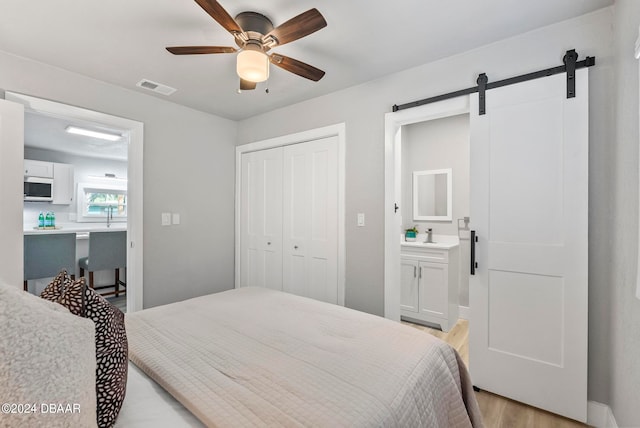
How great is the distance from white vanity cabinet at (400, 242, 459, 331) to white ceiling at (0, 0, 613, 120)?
188cm

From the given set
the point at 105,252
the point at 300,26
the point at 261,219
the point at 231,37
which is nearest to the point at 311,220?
the point at 261,219

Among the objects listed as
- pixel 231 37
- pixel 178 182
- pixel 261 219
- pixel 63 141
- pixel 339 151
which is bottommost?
pixel 261 219

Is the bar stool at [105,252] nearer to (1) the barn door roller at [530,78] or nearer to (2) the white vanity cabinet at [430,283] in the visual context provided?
(2) the white vanity cabinet at [430,283]

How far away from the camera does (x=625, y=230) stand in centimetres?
145

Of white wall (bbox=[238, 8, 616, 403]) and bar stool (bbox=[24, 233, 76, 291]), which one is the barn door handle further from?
bar stool (bbox=[24, 233, 76, 291])

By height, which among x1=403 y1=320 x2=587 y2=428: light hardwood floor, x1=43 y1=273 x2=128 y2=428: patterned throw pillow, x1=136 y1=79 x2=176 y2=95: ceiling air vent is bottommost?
x1=403 y1=320 x2=587 y2=428: light hardwood floor

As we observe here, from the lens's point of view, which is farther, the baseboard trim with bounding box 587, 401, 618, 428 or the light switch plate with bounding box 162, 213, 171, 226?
the light switch plate with bounding box 162, 213, 171, 226

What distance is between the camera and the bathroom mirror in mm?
3716

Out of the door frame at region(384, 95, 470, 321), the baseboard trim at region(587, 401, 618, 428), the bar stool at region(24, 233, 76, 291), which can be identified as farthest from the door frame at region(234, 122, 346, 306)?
the bar stool at region(24, 233, 76, 291)

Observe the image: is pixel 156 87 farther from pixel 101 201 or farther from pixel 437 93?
pixel 101 201

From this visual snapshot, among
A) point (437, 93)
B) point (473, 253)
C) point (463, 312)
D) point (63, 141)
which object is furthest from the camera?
point (63, 141)

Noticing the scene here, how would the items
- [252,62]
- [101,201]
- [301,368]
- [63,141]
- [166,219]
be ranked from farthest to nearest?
[101,201] < [63,141] < [166,219] < [252,62] < [301,368]

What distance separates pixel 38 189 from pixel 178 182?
3.47 metres

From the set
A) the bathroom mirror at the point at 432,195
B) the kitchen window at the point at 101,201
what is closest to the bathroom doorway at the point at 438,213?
the bathroom mirror at the point at 432,195
